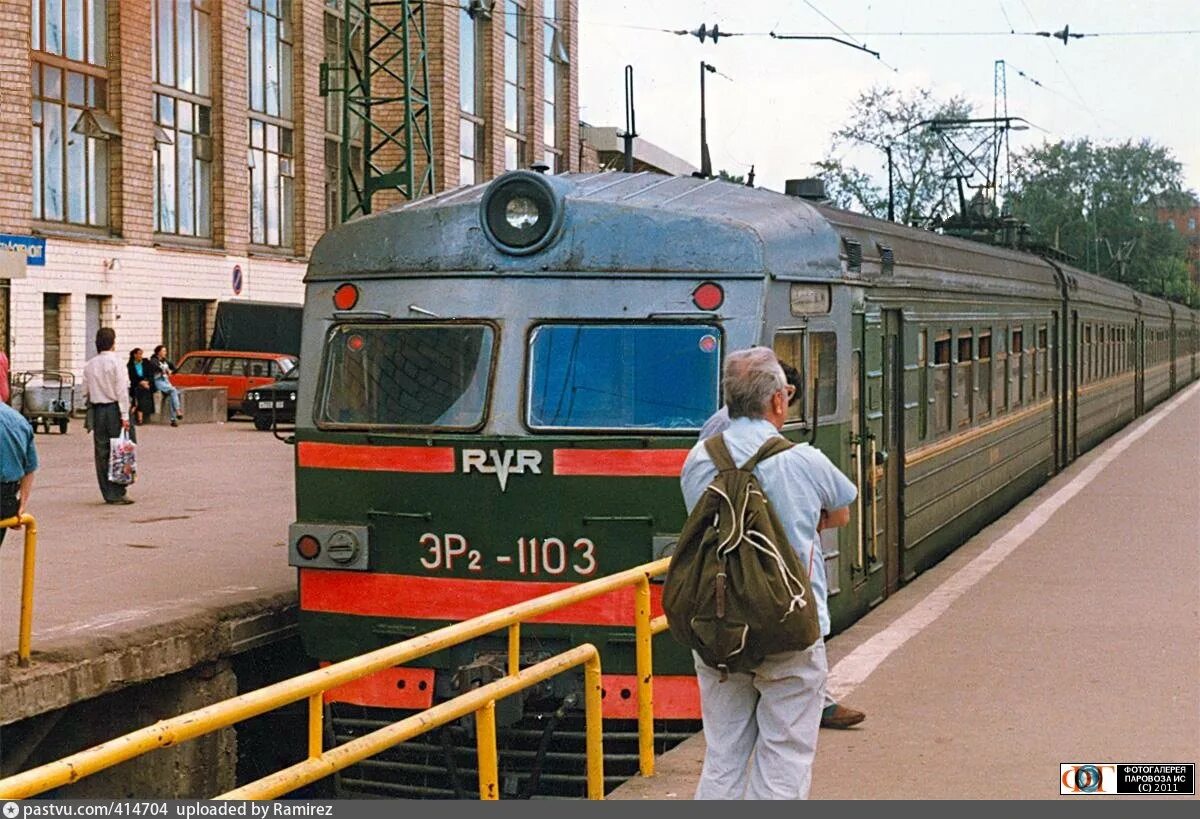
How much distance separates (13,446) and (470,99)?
42142 millimetres

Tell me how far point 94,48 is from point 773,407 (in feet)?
105

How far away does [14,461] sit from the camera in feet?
29.8

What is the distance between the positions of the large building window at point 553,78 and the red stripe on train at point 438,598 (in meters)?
46.2

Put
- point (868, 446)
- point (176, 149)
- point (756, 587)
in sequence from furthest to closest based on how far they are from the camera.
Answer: point (176, 149) → point (868, 446) → point (756, 587)

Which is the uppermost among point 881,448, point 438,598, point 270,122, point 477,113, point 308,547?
point 477,113

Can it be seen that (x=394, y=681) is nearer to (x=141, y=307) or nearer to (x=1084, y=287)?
(x=1084, y=287)

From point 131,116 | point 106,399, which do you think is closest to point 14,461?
point 106,399

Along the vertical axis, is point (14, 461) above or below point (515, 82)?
below

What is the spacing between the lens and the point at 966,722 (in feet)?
25.6

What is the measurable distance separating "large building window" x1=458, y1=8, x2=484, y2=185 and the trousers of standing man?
32022 mm

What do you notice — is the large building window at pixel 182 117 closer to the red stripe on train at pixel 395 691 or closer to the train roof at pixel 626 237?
the train roof at pixel 626 237

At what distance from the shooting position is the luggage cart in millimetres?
29781

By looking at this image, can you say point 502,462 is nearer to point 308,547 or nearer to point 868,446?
point 308,547
